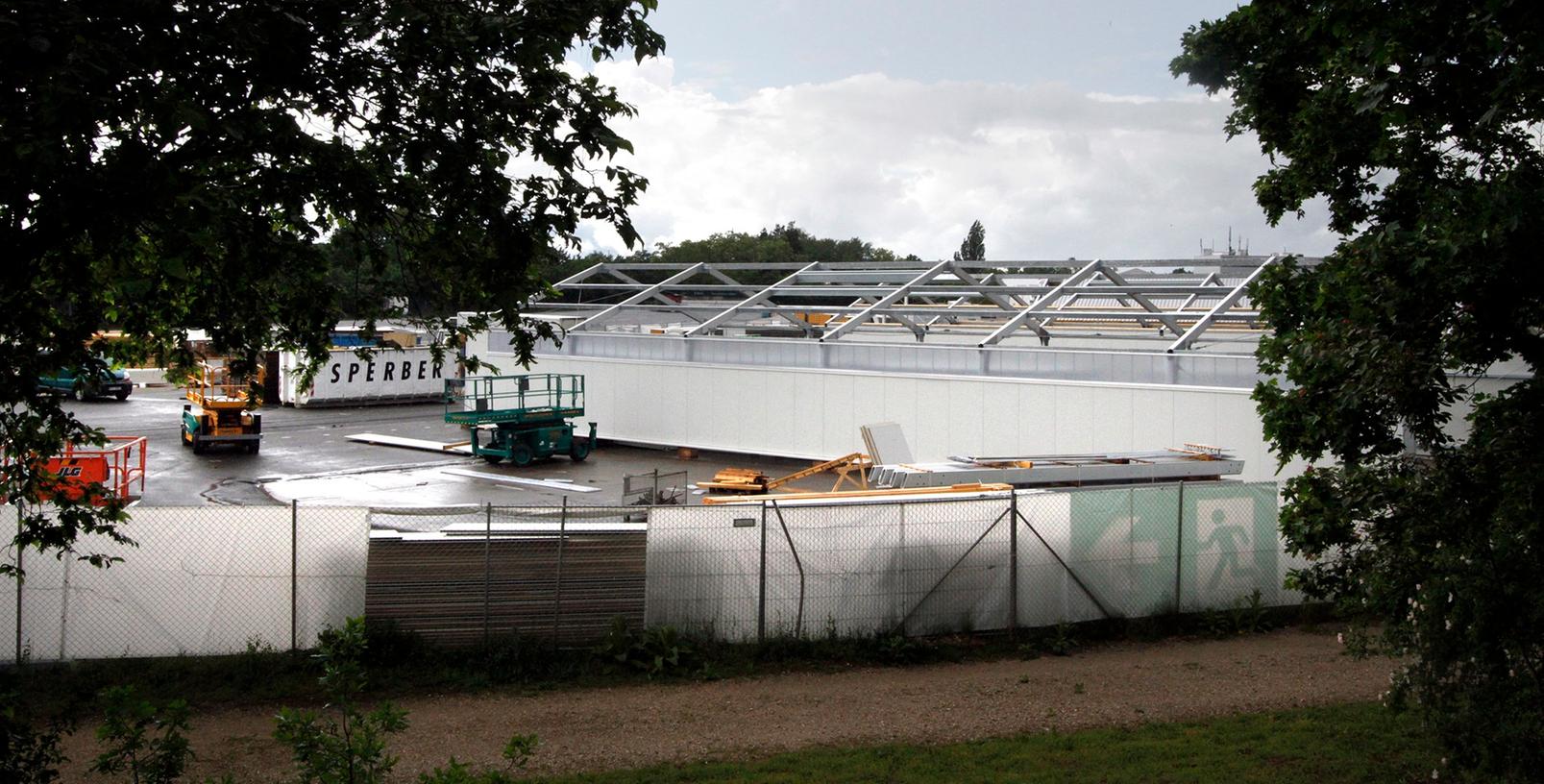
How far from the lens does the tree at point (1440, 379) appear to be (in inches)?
278

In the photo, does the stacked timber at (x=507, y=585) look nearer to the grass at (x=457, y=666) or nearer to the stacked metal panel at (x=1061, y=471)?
the grass at (x=457, y=666)

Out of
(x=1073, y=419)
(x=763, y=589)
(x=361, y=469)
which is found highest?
(x=1073, y=419)

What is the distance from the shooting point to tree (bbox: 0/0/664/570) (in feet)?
18.4

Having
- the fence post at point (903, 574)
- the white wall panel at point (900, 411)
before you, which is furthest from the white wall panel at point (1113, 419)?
the fence post at point (903, 574)

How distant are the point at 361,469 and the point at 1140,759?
23210 millimetres

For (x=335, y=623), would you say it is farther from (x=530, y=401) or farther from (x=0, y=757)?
(x=530, y=401)

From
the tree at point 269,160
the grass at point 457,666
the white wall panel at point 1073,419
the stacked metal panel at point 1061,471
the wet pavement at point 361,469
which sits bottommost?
the grass at point 457,666

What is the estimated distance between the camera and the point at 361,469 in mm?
29000

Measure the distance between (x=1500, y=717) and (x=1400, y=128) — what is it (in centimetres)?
392

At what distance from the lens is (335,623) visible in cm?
1238

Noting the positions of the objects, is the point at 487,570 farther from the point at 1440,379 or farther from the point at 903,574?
the point at 1440,379

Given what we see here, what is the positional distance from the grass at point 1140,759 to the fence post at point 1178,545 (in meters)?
3.76

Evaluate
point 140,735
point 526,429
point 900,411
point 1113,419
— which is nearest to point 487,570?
point 140,735

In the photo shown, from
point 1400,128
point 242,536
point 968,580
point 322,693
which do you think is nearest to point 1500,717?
point 1400,128
